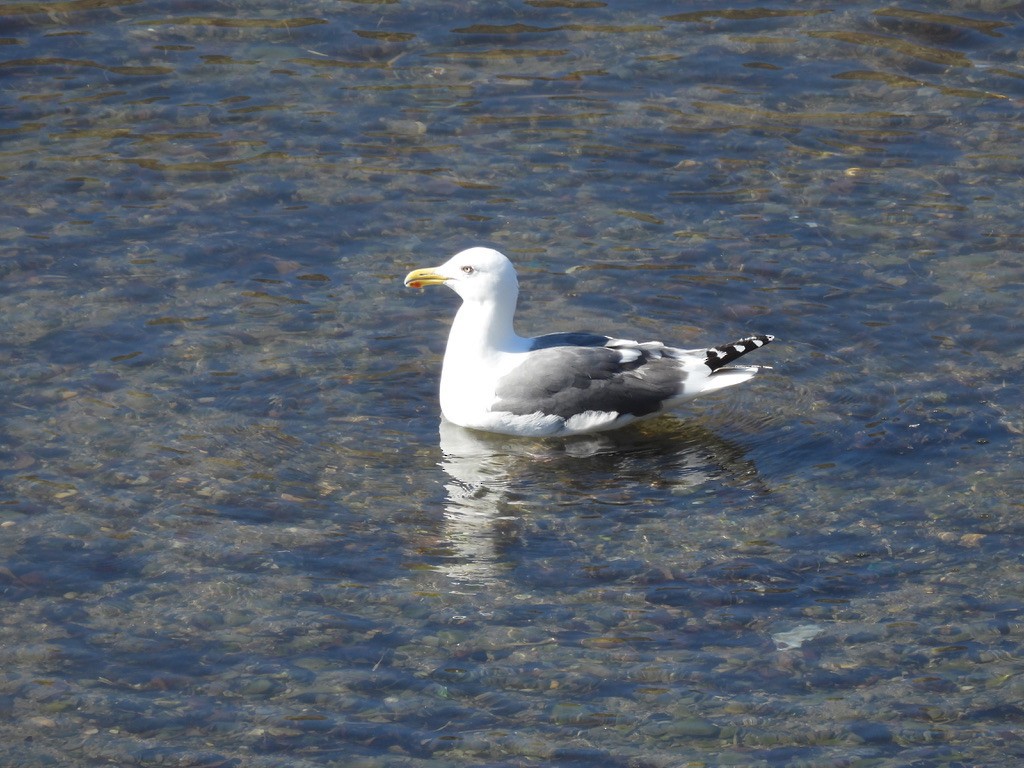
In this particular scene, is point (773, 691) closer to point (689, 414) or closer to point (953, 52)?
point (689, 414)

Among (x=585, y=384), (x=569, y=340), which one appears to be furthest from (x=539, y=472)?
(x=569, y=340)

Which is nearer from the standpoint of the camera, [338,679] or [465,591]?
[338,679]

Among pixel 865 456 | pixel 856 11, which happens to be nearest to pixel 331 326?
pixel 865 456

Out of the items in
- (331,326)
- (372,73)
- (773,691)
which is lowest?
(773,691)

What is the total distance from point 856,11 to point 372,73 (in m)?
4.83

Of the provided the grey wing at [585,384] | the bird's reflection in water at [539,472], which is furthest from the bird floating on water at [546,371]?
the bird's reflection in water at [539,472]

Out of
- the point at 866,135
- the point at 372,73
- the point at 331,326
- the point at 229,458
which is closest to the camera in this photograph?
the point at 229,458

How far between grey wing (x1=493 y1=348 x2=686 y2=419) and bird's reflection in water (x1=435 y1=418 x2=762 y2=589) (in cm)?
27

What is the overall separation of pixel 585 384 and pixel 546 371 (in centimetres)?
26

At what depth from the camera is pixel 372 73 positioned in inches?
560

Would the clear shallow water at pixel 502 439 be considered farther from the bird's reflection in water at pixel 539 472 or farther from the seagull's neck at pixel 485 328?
the seagull's neck at pixel 485 328

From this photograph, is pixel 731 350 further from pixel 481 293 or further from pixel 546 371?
pixel 481 293

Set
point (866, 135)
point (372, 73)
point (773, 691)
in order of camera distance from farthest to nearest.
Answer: point (372, 73) → point (866, 135) → point (773, 691)

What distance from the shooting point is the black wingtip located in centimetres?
981
